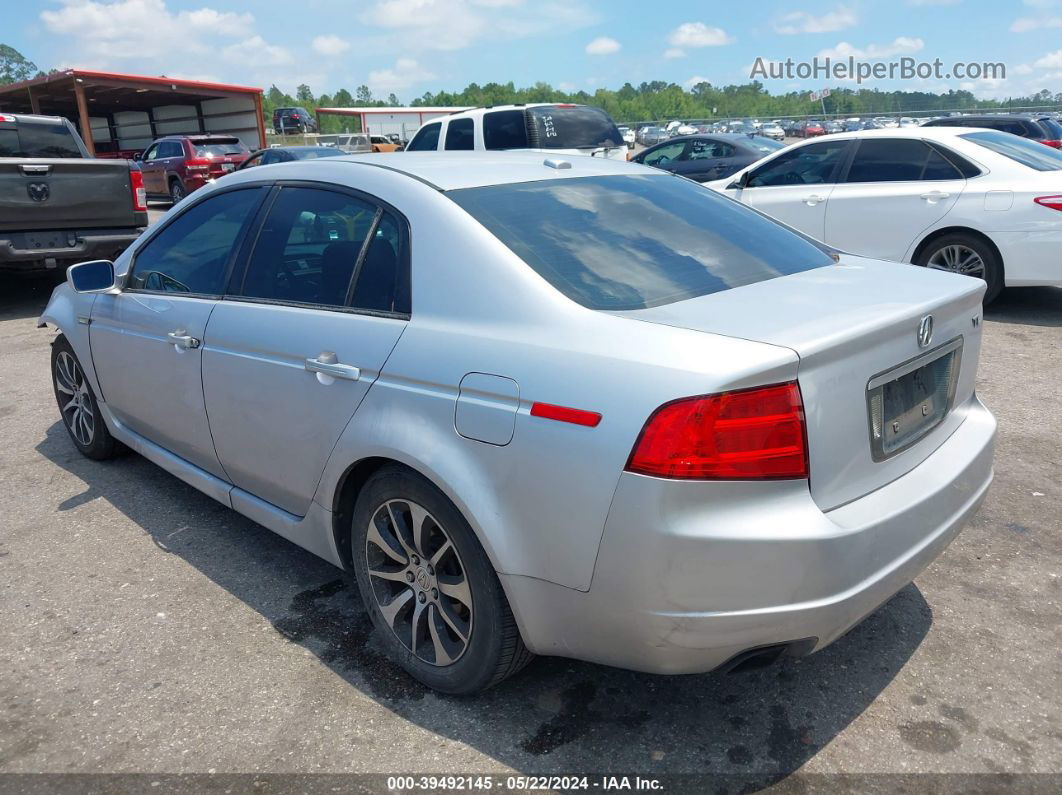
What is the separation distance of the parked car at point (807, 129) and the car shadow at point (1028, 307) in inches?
1229

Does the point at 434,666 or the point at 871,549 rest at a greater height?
the point at 871,549

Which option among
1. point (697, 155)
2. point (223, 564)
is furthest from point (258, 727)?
point (697, 155)

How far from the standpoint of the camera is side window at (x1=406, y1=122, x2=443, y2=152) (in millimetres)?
12812

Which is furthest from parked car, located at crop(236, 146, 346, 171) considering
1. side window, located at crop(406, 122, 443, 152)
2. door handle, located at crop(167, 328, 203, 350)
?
door handle, located at crop(167, 328, 203, 350)

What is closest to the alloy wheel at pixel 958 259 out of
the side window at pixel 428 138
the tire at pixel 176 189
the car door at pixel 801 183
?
the car door at pixel 801 183

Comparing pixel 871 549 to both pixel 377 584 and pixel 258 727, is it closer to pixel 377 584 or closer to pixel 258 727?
pixel 377 584

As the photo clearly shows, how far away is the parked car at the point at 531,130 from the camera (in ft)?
38.8

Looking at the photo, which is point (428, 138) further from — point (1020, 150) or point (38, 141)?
point (1020, 150)

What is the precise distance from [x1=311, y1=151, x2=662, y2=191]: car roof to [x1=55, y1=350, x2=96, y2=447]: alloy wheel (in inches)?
92.4

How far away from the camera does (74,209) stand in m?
9.00

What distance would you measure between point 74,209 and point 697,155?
9571 millimetres

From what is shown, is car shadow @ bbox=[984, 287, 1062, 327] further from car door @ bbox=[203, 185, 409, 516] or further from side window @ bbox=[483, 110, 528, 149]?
car door @ bbox=[203, 185, 409, 516]

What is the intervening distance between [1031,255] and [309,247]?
6285 millimetres

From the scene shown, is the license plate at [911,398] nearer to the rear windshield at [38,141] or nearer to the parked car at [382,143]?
the rear windshield at [38,141]
